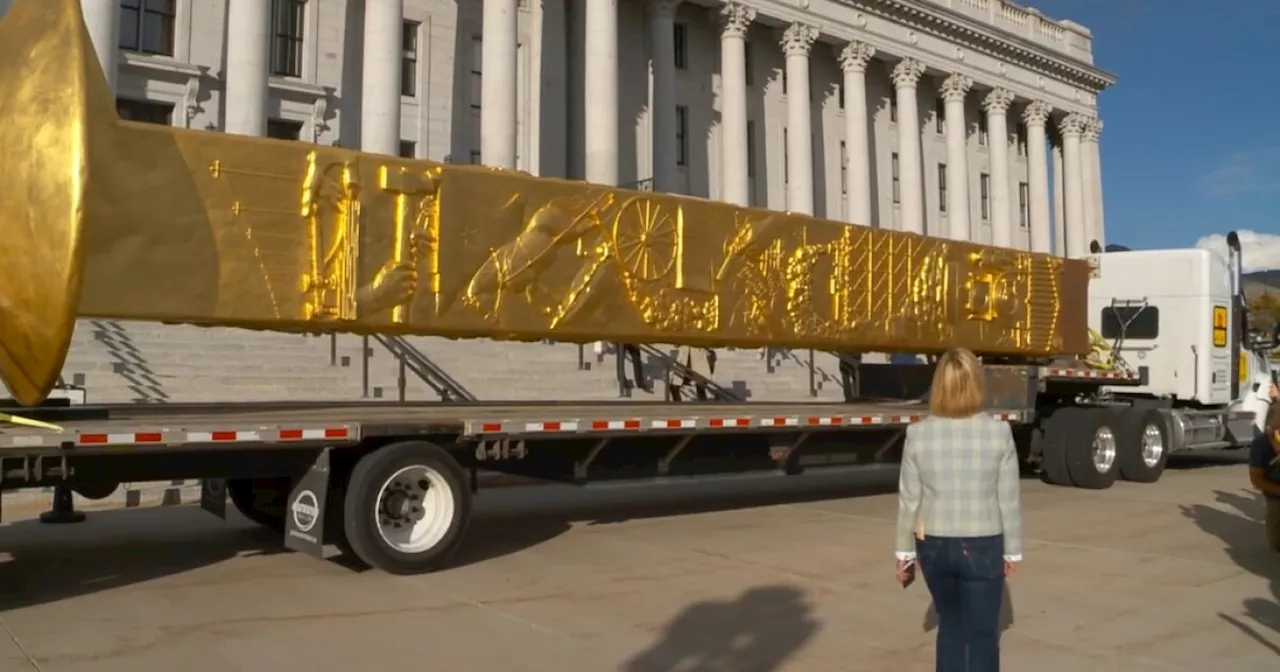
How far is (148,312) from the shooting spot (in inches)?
314

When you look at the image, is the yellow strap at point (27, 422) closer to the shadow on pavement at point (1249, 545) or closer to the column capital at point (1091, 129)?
the shadow on pavement at point (1249, 545)

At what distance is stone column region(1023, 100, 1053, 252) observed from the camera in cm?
4809

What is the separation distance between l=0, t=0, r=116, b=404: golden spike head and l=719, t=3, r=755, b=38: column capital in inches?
1210

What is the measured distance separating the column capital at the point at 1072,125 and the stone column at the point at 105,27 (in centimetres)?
4181

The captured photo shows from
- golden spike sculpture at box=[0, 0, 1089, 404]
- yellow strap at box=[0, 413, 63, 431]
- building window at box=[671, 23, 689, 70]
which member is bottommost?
yellow strap at box=[0, 413, 63, 431]

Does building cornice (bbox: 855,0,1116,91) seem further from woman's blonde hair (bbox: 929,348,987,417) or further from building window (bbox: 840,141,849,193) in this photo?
woman's blonde hair (bbox: 929,348,987,417)

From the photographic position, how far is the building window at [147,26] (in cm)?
2581

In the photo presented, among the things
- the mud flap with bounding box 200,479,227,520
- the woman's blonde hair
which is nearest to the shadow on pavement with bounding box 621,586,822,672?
the woman's blonde hair

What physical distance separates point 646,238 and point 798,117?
91.3 ft

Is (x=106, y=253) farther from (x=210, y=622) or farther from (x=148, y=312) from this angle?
(x=210, y=622)

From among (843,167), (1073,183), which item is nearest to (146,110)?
(843,167)

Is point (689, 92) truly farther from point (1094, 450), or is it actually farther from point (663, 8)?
point (1094, 450)

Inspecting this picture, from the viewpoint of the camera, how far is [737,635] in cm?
689

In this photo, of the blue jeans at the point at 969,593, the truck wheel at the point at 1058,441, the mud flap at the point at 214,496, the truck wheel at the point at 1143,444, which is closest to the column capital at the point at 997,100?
the truck wheel at the point at 1143,444
